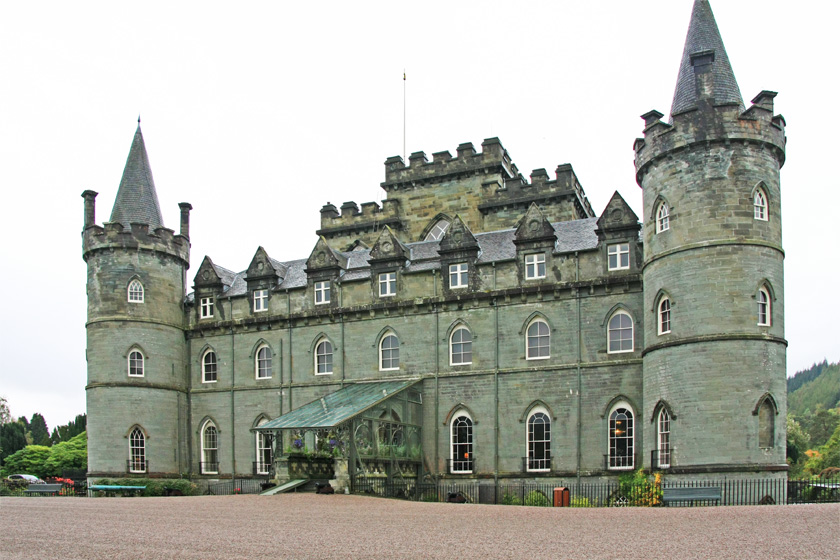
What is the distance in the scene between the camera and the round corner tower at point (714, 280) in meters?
27.5

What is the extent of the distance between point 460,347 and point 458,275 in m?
2.97

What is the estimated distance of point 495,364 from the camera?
113ft

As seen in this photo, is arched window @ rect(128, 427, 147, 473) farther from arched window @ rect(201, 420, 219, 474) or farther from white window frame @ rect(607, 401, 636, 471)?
white window frame @ rect(607, 401, 636, 471)

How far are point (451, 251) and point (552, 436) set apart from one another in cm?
859

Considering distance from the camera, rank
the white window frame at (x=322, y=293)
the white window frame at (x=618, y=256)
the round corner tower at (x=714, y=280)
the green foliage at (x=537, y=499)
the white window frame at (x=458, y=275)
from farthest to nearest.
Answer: the white window frame at (x=322, y=293), the white window frame at (x=458, y=275), the white window frame at (x=618, y=256), the green foliage at (x=537, y=499), the round corner tower at (x=714, y=280)

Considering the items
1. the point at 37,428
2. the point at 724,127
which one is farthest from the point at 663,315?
the point at 37,428

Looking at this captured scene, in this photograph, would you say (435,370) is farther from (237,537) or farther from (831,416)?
(831,416)

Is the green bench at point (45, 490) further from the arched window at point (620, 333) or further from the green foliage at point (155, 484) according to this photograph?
the arched window at point (620, 333)

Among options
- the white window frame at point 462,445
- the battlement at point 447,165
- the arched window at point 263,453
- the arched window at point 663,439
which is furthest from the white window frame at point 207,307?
the arched window at point 663,439

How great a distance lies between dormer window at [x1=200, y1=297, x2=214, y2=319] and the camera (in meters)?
41.6

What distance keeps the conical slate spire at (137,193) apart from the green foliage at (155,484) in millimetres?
11594

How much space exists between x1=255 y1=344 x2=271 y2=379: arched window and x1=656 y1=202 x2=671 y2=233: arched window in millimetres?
18528

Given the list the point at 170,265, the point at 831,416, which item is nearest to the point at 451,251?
the point at 170,265

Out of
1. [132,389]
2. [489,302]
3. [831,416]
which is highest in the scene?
[489,302]
